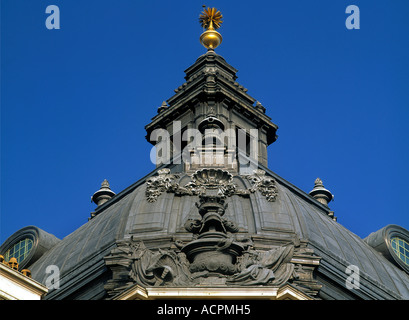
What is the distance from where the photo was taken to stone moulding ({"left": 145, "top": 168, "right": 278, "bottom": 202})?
298 feet

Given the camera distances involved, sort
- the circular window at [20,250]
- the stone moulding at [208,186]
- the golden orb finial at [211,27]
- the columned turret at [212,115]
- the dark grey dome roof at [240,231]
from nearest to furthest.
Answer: the dark grey dome roof at [240,231], the stone moulding at [208,186], the circular window at [20,250], the columned turret at [212,115], the golden orb finial at [211,27]

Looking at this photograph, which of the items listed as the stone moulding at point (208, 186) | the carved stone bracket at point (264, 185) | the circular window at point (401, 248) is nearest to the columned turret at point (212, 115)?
the carved stone bracket at point (264, 185)

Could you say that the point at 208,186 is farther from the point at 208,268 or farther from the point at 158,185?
the point at 208,268

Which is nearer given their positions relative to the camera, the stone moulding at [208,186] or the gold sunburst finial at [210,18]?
the stone moulding at [208,186]

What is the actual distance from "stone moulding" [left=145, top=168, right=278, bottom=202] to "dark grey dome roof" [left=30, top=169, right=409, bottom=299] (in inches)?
11.7

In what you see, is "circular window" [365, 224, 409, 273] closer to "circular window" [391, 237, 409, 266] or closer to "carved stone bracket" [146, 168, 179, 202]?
"circular window" [391, 237, 409, 266]

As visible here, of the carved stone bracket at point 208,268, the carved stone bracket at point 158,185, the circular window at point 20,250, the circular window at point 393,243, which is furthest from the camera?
the circular window at point 20,250

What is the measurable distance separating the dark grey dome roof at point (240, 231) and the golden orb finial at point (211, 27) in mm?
20927

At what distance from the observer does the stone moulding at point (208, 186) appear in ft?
298

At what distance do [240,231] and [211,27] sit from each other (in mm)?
32641

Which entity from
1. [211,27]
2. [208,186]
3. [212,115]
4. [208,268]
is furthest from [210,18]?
[208,268]

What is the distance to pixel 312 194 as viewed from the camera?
11100 cm

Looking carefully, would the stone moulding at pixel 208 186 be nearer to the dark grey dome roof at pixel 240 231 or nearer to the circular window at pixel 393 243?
the dark grey dome roof at pixel 240 231
